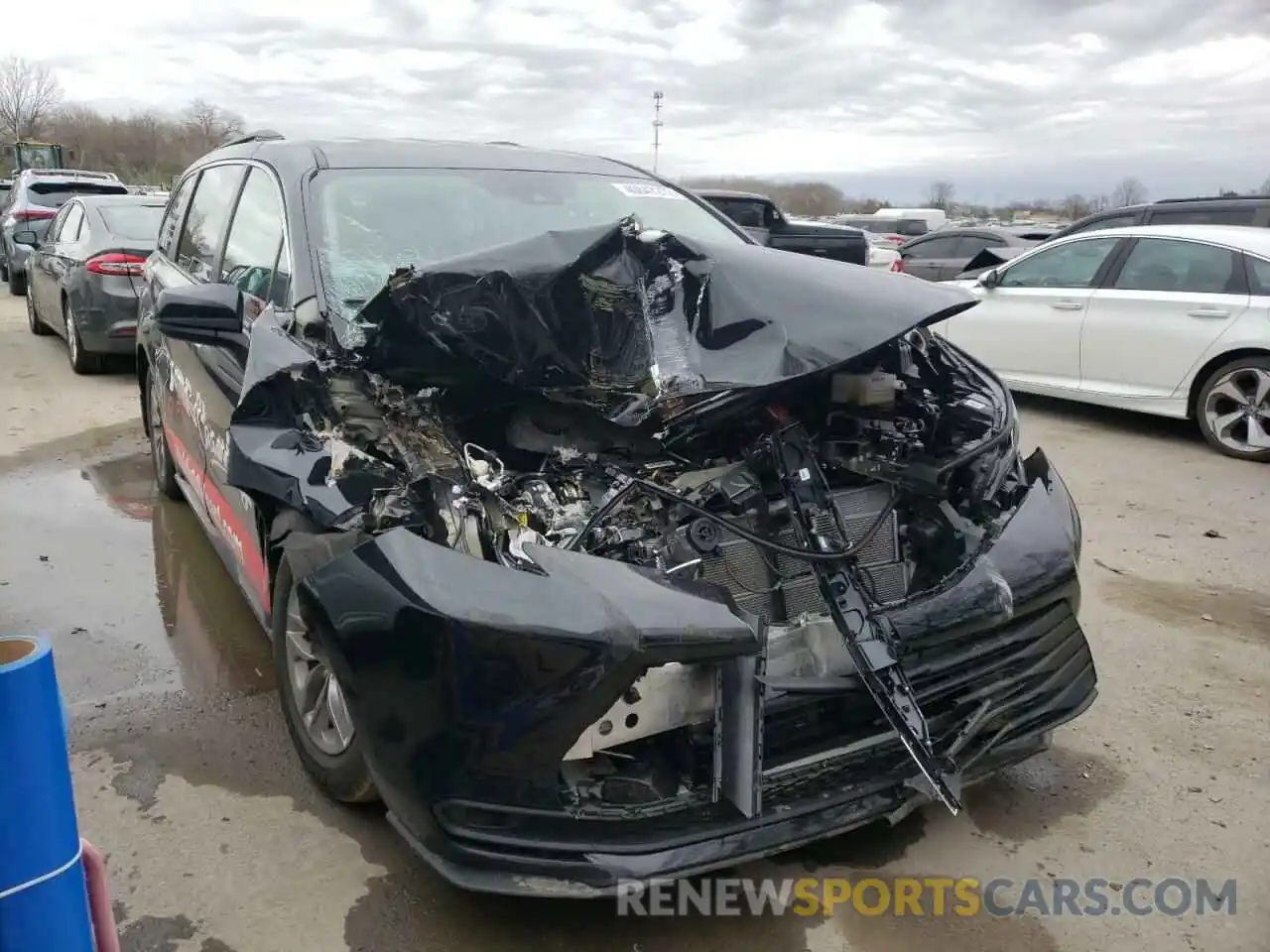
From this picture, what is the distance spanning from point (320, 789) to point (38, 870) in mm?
1421

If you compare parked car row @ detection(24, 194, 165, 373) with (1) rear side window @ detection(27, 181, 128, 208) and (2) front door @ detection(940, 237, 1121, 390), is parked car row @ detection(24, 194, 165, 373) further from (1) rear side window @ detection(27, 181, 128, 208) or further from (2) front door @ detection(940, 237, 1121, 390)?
(2) front door @ detection(940, 237, 1121, 390)

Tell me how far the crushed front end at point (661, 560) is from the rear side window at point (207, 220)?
187 centimetres

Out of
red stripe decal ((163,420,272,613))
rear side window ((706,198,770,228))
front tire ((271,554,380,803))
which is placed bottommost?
front tire ((271,554,380,803))

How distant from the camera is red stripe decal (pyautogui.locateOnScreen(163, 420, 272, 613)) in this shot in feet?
9.94

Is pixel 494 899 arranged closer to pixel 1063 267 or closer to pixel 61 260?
pixel 1063 267

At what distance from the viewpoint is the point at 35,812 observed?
130 centimetres

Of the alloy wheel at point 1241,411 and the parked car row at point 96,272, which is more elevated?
the parked car row at point 96,272

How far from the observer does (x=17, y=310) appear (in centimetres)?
1370

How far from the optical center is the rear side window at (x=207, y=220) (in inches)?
163

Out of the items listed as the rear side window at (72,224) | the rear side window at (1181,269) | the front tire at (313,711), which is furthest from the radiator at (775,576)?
the rear side window at (72,224)

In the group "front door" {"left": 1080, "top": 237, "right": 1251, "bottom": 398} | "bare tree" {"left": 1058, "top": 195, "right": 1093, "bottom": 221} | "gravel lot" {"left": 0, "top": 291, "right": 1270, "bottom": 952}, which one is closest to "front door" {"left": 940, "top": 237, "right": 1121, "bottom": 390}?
"front door" {"left": 1080, "top": 237, "right": 1251, "bottom": 398}

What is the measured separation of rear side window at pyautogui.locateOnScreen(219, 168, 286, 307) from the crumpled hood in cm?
73

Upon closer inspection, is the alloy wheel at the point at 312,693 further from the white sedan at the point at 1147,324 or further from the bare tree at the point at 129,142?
the bare tree at the point at 129,142

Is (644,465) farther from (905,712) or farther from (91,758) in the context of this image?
(91,758)
